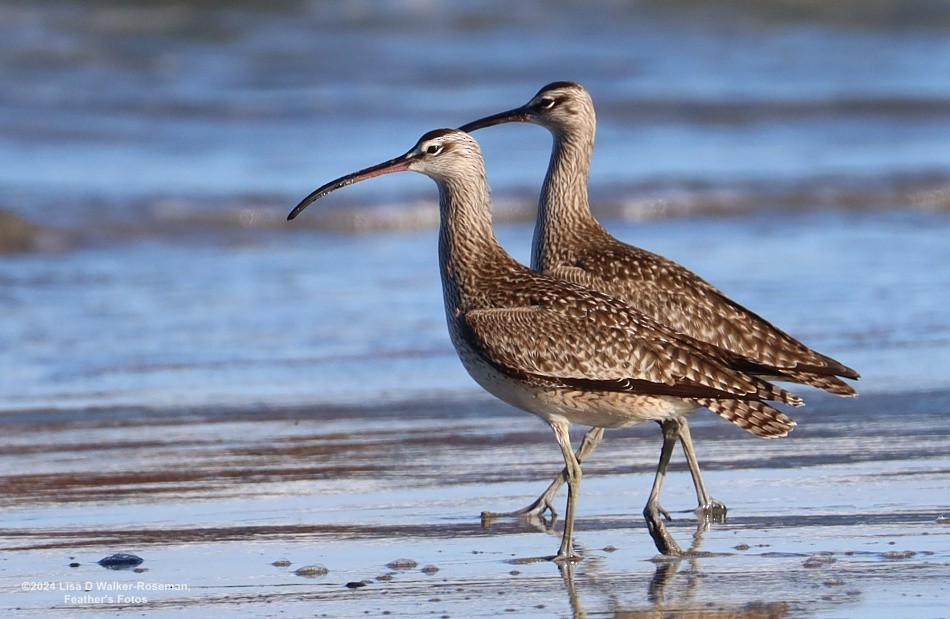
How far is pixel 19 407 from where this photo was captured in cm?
786

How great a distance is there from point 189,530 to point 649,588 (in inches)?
65.2

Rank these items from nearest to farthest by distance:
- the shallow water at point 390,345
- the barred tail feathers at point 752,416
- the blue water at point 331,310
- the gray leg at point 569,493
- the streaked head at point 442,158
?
the shallow water at point 390,345
the gray leg at point 569,493
the barred tail feathers at point 752,416
the streaked head at point 442,158
the blue water at point 331,310

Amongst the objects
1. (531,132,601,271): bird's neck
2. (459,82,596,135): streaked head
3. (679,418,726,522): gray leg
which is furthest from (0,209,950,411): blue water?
(679,418,726,522): gray leg

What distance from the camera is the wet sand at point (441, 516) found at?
4.91 metres

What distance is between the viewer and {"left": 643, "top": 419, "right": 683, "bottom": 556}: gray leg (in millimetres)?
5441

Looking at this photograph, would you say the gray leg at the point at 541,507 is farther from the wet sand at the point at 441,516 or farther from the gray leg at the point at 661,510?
the gray leg at the point at 661,510

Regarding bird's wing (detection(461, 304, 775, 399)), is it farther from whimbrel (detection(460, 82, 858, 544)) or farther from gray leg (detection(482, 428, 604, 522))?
gray leg (detection(482, 428, 604, 522))

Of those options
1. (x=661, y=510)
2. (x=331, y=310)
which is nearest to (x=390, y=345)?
(x=331, y=310)

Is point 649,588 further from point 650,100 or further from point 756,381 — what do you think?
point 650,100

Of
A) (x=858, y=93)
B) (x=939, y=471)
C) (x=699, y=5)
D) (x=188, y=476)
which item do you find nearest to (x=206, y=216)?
(x=188, y=476)

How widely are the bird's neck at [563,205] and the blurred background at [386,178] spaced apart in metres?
1.28

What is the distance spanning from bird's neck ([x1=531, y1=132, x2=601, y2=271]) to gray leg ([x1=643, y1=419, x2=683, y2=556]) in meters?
1.25

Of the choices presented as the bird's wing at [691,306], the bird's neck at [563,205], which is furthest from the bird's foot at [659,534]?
the bird's neck at [563,205]

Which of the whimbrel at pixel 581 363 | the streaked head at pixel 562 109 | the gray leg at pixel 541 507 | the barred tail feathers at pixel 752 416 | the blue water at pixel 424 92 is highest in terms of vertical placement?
the blue water at pixel 424 92
